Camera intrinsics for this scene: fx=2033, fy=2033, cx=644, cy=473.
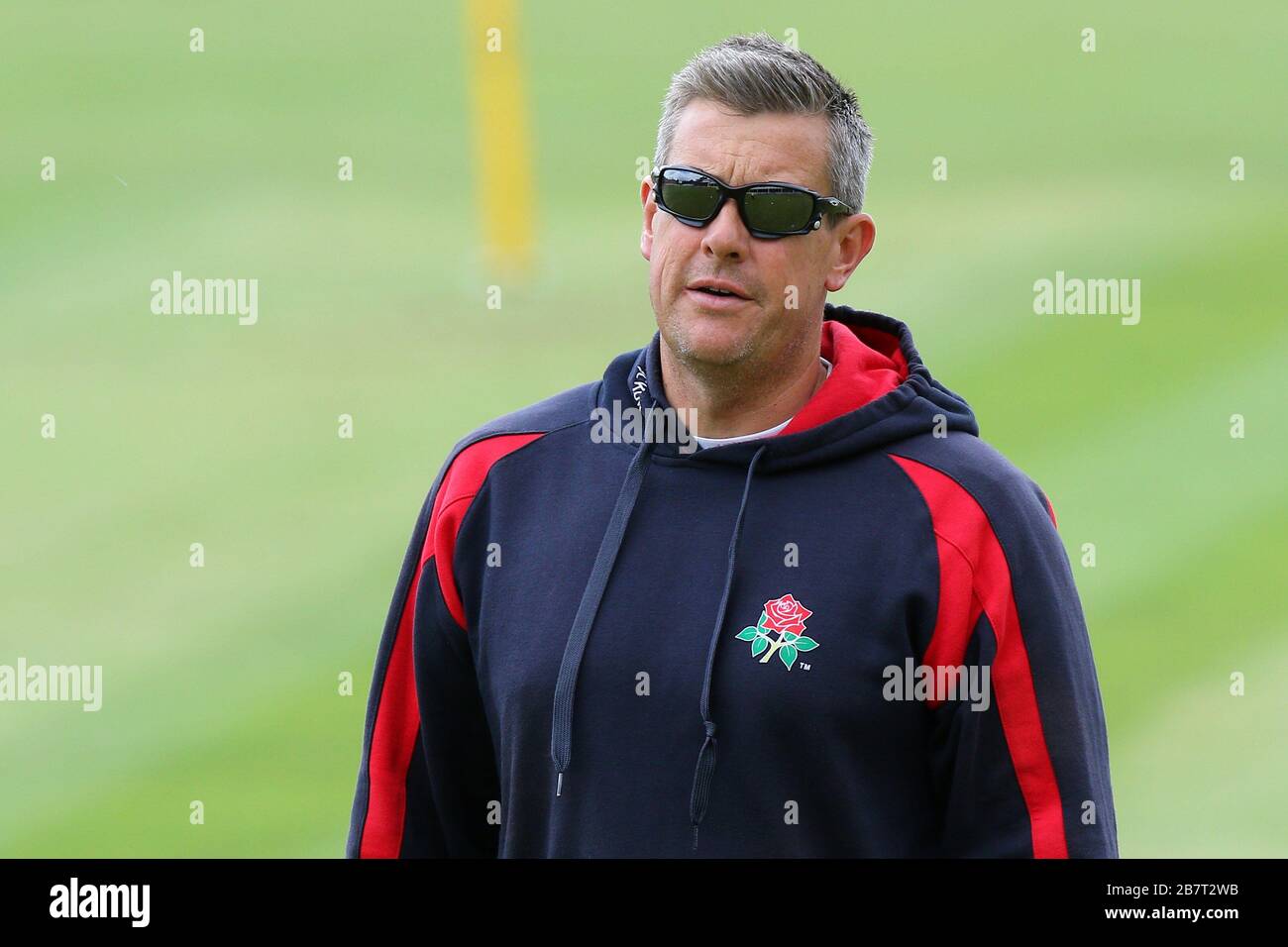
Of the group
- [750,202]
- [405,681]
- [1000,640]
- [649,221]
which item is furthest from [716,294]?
[405,681]

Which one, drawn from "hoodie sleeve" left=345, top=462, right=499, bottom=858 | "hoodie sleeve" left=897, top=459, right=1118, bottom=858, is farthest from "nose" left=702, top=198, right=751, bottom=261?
"hoodie sleeve" left=345, top=462, right=499, bottom=858

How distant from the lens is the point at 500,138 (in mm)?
14977

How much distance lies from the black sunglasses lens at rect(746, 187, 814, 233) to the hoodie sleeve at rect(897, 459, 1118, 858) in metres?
0.55

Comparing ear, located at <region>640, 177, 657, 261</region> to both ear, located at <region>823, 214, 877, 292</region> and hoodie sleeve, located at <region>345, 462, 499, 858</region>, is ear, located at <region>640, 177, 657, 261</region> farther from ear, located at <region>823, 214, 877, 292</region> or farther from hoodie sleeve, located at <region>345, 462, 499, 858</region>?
hoodie sleeve, located at <region>345, 462, 499, 858</region>

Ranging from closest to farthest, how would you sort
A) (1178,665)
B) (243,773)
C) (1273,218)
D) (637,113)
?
(243,773) < (1178,665) < (1273,218) < (637,113)

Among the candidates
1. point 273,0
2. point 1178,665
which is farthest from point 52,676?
point 273,0

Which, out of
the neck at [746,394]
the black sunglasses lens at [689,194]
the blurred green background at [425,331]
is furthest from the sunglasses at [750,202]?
the blurred green background at [425,331]

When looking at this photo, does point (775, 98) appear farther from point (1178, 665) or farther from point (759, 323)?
point (1178, 665)

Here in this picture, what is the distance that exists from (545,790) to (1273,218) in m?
11.3

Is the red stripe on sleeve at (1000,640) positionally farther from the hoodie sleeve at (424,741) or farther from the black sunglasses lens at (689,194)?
the hoodie sleeve at (424,741)

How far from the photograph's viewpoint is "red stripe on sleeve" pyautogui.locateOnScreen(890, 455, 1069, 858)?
3459mm

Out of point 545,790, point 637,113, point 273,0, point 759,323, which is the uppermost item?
point 273,0

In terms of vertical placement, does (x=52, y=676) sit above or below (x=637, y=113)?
below

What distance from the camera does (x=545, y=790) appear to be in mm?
3609
